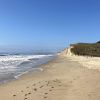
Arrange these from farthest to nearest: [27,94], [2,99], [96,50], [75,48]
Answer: [75,48] < [96,50] < [27,94] < [2,99]

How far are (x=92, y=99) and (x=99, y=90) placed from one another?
5.43 feet

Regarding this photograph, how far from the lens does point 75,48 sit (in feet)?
226

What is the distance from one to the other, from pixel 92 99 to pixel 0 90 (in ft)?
17.2

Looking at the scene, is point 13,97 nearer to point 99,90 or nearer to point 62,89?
point 62,89

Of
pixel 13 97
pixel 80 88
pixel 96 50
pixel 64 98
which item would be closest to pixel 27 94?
pixel 13 97

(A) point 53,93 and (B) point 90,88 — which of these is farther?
(B) point 90,88

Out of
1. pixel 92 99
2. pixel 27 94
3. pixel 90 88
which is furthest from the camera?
pixel 90 88

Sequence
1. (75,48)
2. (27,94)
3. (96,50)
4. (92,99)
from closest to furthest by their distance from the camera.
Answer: (92,99) → (27,94) → (96,50) → (75,48)

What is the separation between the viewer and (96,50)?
64.2 meters

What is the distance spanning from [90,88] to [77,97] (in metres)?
1.85

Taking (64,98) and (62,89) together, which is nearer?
(64,98)

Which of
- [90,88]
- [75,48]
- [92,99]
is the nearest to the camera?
[92,99]

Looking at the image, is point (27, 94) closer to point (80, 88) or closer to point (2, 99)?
point (2, 99)

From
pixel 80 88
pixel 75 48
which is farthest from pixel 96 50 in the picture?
pixel 80 88
